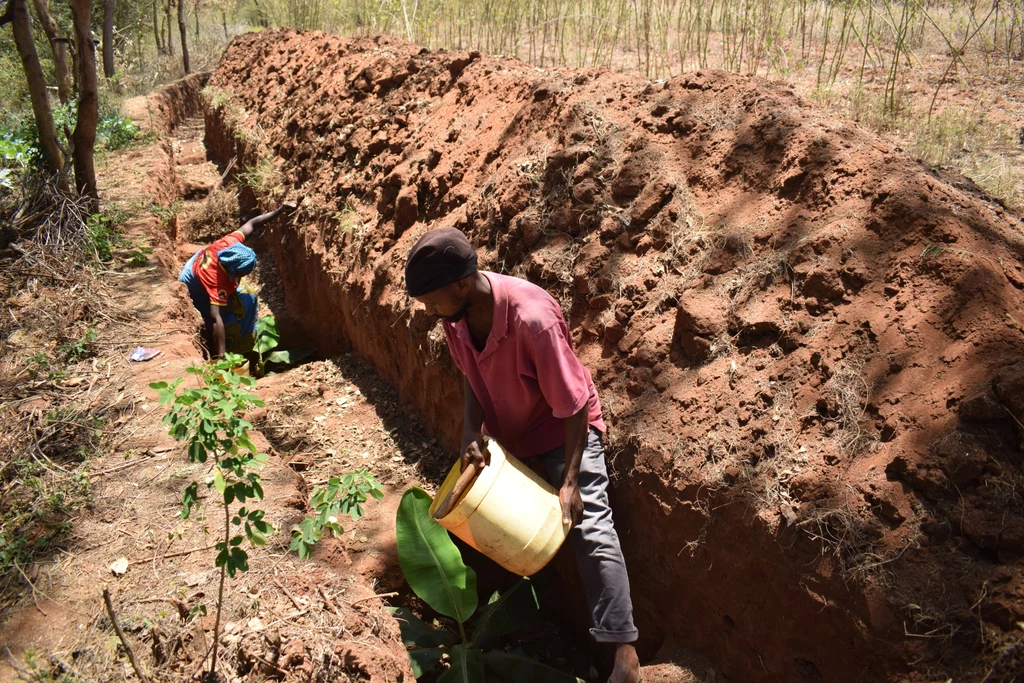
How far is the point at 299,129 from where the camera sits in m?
7.91

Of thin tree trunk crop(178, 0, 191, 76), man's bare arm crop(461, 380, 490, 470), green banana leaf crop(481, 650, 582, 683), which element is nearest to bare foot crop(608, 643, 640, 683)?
green banana leaf crop(481, 650, 582, 683)

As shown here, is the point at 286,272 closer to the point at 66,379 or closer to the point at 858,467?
the point at 66,379

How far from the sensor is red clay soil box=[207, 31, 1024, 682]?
7.49 ft

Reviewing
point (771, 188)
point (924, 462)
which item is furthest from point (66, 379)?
point (924, 462)

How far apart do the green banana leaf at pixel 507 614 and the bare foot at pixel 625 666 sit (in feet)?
2.50

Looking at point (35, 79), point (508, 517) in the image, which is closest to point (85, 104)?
point (35, 79)

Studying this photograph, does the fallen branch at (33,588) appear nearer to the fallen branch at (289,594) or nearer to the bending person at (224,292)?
the fallen branch at (289,594)

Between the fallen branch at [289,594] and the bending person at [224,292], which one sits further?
the bending person at [224,292]

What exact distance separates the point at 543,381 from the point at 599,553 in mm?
706

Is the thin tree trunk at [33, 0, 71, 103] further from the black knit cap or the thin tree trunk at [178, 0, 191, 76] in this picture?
the thin tree trunk at [178, 0, 191, 76]

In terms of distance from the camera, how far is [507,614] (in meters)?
3.30

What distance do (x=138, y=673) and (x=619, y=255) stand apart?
270 centimetres

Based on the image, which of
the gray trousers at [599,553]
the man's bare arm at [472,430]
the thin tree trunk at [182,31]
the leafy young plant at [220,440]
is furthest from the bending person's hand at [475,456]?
the thin tree trunk at [182,31]

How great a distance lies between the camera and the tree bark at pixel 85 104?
20.1 feet
